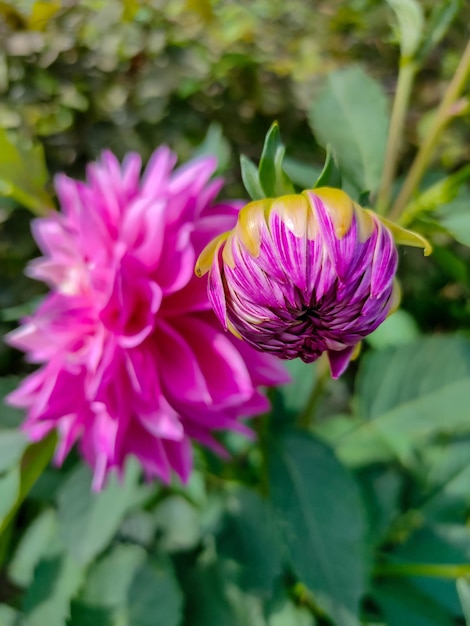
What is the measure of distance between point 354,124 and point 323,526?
1.08 feet

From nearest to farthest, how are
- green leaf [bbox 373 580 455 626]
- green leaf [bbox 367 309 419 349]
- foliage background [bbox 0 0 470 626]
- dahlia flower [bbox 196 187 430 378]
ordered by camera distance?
dahlia flower [bbox 196 187 430 378], foliage background [bbox 0 0 470 626], green leaf [bbox 373 580 455 626], green leaf [bbox 367 309 419 349]

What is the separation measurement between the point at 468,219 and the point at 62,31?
651 mm

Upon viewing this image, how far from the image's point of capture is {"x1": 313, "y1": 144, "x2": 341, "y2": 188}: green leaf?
0.28 meters

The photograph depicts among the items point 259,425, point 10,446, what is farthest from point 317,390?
point 10,446

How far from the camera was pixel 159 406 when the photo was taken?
0.39 metres

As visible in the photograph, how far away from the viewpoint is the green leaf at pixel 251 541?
553mm

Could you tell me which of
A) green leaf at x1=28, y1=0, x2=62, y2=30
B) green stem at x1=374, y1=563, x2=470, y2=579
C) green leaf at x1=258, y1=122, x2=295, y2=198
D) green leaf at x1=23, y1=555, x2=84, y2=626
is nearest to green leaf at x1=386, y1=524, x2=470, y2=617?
green stem at x1=374, y1=563, x2=470, y2=579

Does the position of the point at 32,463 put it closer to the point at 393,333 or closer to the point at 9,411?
the point at 9,411

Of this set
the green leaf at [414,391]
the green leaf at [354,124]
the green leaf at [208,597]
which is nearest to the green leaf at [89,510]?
the green leaf at [208,597]

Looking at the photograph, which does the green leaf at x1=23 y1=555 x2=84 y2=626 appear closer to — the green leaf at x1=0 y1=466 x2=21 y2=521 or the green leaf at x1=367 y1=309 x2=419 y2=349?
the green leaf at x1=0 y1=466 x2=21 y2=521

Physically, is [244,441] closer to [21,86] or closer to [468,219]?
[468,219]

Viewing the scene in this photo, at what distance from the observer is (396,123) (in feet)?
1.43

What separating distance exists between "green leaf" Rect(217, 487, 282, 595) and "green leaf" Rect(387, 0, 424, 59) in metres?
0.40

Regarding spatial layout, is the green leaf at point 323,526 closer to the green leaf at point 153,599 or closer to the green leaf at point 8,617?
the green leaf at point 153,599
